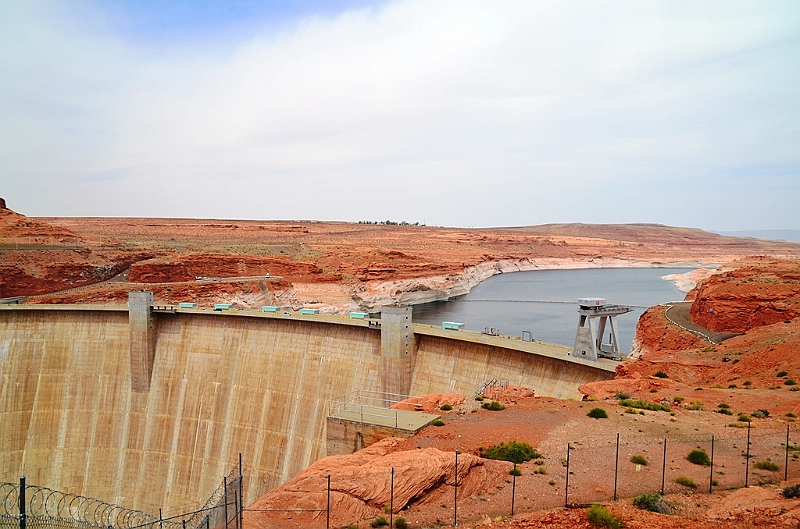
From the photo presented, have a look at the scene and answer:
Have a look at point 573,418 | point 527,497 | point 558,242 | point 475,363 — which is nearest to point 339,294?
point 475,363

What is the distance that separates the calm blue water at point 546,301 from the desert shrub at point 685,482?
110 ft

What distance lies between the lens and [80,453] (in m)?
32.3

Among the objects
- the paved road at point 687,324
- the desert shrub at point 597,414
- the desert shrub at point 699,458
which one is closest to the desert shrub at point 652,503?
the desert shrub at point 699,458

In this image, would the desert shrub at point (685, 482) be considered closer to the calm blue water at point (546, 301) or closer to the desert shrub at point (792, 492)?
the desert shrub at point (792, 492)

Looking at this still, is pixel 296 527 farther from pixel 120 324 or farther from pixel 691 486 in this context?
pixel 120 324

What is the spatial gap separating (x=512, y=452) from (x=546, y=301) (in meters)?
70.6

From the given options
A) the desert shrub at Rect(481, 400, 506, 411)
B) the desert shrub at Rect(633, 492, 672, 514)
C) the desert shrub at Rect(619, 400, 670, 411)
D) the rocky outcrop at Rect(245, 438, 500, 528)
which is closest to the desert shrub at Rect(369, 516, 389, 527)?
the rocky outcrop at Rect(245, 438, 500, 528)

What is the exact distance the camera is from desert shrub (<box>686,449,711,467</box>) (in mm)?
12539

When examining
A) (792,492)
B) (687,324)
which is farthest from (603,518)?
(687,324)

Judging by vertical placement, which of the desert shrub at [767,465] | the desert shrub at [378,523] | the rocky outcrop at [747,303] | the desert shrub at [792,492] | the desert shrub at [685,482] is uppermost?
the rocky outcrop at [747,303]

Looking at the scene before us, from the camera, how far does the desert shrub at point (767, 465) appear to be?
39.2 ft

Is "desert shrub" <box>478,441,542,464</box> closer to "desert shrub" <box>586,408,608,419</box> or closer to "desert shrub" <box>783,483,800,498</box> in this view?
"desert shrub" <box>586,408,608,419</box>

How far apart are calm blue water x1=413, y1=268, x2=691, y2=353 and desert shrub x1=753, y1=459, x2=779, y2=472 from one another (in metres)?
32.5

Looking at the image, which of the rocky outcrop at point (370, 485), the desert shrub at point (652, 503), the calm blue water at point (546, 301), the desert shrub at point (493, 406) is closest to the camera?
the desert shrub at point (652, 503)
